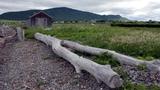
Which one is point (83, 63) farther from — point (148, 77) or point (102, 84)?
point (148, 77)

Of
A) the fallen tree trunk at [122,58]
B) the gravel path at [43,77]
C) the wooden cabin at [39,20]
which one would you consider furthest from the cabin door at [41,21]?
the gravel path at [43,77]

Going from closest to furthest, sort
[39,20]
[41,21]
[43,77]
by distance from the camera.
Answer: [43,77], [39,20], [41,21]

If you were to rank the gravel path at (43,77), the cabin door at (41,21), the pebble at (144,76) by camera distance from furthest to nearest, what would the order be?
A: 1. the cabin door at (41,21)
2. the gravel path at (43,77)
3. the pebble at (144,76)

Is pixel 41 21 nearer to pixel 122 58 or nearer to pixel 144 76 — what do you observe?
pixel 122 58

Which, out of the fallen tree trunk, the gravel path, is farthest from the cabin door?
the gravel path

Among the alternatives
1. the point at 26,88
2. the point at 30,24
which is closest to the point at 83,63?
the point at 26,88

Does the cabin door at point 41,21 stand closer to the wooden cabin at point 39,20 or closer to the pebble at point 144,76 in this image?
the wooden cabin at point 39,20

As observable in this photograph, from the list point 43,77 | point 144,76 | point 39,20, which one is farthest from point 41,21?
point 144,76

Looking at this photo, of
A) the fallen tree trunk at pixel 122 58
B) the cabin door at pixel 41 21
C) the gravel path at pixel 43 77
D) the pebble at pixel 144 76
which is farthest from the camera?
the cabin door at pixel 41 21

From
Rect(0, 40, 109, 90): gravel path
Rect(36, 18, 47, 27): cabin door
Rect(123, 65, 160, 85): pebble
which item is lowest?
Rect(36, 18, 47, 27): cabin door

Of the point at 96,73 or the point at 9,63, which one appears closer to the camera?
the point at 96,73

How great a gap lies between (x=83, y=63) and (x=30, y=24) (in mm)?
47226

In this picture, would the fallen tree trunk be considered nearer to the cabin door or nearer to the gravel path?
the gravel path

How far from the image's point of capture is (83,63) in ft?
33.3
